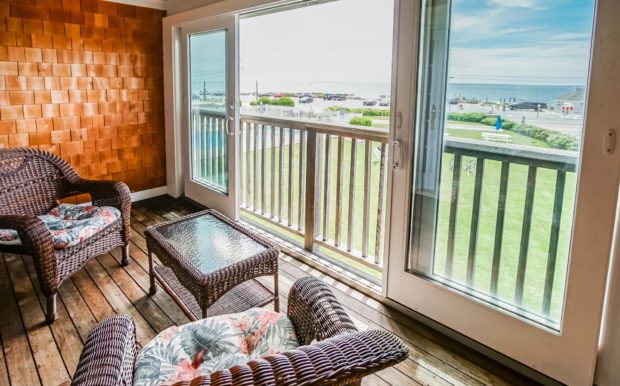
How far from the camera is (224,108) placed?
12.7 feet

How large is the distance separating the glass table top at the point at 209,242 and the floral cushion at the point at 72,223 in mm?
452

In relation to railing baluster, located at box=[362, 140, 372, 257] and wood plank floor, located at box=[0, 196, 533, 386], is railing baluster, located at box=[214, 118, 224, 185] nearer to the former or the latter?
wood plank floor, located at box=[0, 196, 533, 386]

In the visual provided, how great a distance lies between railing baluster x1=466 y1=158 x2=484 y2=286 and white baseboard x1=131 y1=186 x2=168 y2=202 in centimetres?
347

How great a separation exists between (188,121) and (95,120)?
84cm

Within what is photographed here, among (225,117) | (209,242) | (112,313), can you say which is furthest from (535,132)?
(225,117)

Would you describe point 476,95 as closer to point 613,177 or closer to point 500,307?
point 613,177

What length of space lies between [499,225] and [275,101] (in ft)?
10.1

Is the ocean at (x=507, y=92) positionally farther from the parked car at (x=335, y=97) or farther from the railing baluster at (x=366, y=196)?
the parked car at (x=335, y=97)

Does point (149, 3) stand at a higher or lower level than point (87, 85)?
higher

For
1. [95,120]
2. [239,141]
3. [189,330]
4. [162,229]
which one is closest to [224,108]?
[239,141]

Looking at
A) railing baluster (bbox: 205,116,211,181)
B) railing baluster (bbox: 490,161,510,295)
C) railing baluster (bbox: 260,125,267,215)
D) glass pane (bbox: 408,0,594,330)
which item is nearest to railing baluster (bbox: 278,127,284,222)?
railing baluster (bbox: 260,125,267,215)

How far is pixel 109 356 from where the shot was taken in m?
1.18

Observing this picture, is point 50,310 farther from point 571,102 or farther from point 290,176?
point 571,102

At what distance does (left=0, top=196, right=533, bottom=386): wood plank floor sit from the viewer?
1928mm
